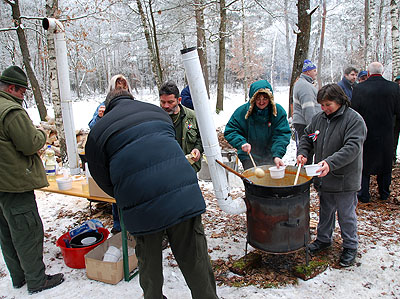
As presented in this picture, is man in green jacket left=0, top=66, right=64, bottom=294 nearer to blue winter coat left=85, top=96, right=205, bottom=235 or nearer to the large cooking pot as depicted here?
blue winter coat left=85, top=96, right=205, bottom=235

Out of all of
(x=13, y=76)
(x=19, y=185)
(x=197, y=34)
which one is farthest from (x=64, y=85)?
(x=197, y=34)

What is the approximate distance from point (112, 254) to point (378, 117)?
4.32 m

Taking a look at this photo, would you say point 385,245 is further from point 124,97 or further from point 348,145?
point 124,97

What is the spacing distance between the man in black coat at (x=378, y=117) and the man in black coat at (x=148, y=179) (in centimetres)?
368

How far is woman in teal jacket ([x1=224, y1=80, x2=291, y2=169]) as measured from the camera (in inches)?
136

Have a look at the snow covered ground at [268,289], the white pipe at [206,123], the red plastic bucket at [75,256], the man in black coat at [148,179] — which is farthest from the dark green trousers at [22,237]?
the white pipe at [206,123]

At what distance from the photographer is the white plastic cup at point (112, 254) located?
3105 mm

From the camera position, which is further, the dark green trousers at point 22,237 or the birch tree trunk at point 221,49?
the birch tree trunk at point 221,49

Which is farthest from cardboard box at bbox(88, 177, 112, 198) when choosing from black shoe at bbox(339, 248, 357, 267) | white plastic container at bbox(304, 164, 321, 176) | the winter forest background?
the winter forest background

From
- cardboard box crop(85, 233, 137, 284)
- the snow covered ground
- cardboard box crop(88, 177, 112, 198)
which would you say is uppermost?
cardboard box crop(88, 177, 112, 198)

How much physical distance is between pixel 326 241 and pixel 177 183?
7.50ft

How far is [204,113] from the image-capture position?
285 cm

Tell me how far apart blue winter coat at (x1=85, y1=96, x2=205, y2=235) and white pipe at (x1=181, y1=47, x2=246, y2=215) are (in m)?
0.83

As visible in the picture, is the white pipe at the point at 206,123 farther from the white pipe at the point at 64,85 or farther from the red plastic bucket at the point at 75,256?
the white pipe at the point at 64,85
